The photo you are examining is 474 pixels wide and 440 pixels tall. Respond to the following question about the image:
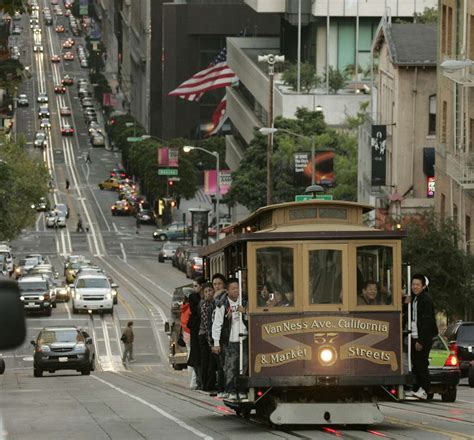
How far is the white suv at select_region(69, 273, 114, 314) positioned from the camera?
65688 millimetres

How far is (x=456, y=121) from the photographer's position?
54.4 metres

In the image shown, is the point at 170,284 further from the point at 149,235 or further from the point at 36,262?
the point at 149,235

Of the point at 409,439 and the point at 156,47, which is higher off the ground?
the point at 156,47

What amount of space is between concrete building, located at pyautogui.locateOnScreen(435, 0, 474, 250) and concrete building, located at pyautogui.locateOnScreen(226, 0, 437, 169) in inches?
1354

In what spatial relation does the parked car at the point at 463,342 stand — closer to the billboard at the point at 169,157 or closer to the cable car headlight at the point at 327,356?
the cable car headlight at the point at 327,356

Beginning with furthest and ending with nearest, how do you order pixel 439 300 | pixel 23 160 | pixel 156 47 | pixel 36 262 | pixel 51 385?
pixel 156 47 < pixel 23 160 < pixel 36 262 < pixel 439 300 < pixel 51 385

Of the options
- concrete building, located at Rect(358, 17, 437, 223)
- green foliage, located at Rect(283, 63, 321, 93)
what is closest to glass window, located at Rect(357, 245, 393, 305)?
concrete building, located at Rect(358, 17, 437, 223)

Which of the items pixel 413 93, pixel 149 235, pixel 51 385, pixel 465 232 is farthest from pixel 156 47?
pixel 51 385

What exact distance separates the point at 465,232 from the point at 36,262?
1729 inches

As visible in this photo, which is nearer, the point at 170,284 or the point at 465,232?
the point at 465,232

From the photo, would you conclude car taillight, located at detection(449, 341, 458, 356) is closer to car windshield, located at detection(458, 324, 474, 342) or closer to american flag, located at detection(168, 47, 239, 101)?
car windshield, located at detection(458, 324, 474, 342)

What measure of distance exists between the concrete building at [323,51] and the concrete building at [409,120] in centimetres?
2339

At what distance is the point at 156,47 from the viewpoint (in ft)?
560

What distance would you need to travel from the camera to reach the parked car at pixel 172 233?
11625 centimetres
